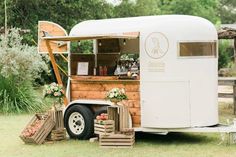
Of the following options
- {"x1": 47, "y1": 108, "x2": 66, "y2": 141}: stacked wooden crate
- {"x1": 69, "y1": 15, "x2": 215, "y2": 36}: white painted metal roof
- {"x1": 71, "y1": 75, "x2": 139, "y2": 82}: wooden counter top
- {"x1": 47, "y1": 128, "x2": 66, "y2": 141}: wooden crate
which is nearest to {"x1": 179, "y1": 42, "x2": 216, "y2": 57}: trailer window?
{"x1": 69, "y1": 15, "x2": 215, "y2": 36}: white painted metal roof

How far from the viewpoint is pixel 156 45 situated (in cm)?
1019

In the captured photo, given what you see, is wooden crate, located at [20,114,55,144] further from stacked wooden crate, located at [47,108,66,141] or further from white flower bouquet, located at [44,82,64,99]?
white flower bouquet, located at [44,82,64,99]

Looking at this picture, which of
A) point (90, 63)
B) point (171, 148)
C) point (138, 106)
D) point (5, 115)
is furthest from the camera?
point (5, 115)

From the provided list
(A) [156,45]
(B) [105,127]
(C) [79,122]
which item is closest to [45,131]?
(C) [79,122]

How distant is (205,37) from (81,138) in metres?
3.08

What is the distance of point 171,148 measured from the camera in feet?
32.3

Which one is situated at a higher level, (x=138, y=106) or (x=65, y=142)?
(x=138, y=106)

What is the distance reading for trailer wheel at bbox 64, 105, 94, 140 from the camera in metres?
10.8

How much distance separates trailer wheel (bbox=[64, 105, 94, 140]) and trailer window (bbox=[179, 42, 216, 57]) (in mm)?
2207

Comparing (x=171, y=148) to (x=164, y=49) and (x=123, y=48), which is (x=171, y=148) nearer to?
(x=164, y=49)

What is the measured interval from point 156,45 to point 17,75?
21.8 feet

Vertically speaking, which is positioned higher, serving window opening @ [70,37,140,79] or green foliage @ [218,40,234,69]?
green foliage @ [218,40,234,69]

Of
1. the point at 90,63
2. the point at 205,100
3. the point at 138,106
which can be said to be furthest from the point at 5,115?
the point at 205,100

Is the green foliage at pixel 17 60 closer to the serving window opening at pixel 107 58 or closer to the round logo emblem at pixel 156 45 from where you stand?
the serving window opening at pixel 107 58
